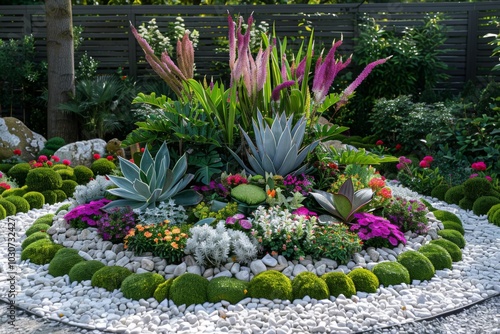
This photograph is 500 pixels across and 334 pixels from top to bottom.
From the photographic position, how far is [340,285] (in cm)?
457

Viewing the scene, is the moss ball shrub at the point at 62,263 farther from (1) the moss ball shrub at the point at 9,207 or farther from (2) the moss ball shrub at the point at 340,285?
(2) the moss ball shrub at the point at 340,285

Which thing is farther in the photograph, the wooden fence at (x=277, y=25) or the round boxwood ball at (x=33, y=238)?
the wooden fence at (x=277, y=25)

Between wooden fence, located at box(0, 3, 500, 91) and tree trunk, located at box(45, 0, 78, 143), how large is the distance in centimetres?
101

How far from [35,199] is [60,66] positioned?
357 centimetres

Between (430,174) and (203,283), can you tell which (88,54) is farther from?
(203,283)

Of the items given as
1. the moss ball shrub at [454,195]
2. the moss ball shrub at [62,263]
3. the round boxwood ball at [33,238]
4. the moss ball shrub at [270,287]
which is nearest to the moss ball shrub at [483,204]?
the moss ball shrub at [454,195]

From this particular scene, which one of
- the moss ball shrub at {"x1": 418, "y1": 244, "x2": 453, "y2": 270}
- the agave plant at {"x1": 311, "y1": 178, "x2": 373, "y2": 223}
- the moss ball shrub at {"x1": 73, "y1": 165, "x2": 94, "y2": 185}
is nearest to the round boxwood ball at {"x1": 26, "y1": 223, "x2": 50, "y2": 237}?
the moss ball shrub at {"x1": 73, "y1": 165, "x2": 94, "y2": 185}

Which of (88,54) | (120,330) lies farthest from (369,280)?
(88,54)

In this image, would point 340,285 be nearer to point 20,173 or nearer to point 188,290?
point 188,290

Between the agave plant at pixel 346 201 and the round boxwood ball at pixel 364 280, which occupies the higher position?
the agave plant at pixel 346 201

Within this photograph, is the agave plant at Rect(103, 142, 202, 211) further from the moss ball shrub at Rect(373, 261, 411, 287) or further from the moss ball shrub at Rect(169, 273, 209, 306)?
the moss ball shrub at Rect(373, 261, 411, 287)

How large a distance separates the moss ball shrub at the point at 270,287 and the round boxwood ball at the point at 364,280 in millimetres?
497

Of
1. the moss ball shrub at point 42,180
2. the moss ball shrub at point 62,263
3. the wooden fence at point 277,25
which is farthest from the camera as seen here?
the wooden fence at point 277,25

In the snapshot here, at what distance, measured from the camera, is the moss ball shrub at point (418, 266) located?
4.91 m
